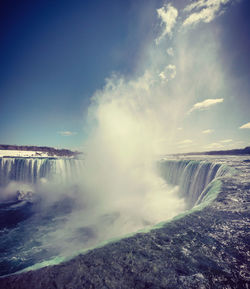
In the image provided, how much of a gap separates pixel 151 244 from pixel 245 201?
12.6ft

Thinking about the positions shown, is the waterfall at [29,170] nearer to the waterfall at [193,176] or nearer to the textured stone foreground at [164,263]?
the waterfall at [193,176]

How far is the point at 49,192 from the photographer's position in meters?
20.6

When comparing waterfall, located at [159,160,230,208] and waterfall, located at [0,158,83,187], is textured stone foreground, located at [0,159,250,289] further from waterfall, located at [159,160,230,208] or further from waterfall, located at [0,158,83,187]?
Result: waterfall, located at [0,158,83,187]

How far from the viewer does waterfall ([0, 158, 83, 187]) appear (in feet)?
70.5

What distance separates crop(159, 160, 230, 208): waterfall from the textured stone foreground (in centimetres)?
636

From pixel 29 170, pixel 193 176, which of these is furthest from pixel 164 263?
pixel 29 170

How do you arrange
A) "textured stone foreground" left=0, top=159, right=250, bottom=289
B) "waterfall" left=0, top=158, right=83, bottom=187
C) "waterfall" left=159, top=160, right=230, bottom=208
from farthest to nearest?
"waterfall" left=0, top=158, right=83, bottom=187
"waterfall" left=159, top=160, right=230, bottom=208
"textured stone foreground" left=0, top=159, right=250, bottom=289

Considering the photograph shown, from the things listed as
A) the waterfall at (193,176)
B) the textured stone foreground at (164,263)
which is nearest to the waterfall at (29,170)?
the waterfall at (193,176)

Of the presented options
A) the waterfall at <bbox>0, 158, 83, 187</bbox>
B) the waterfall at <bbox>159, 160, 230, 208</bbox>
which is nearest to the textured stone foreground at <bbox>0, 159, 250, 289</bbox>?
the waterfall at <bbox>159, 160, 230, 208</bbox>

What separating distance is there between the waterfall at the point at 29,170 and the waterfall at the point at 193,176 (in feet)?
52.7

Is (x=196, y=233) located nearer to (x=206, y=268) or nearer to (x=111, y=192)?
(x=206, y=268)

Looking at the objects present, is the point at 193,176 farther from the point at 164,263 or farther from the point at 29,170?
the point at 29,170

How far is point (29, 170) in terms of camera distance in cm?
2173

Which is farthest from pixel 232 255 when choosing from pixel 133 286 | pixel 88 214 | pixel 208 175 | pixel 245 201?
pixel 88 214
